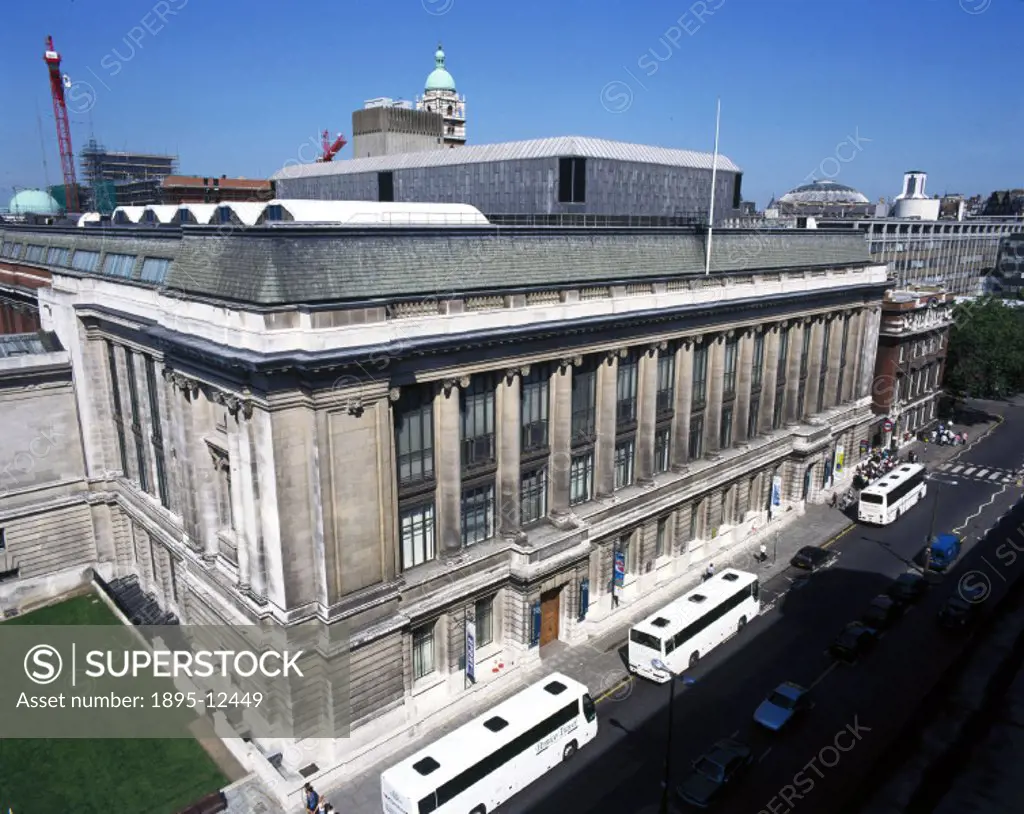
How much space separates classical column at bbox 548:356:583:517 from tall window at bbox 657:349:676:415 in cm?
992

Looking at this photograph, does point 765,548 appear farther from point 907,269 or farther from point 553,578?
point 907,269

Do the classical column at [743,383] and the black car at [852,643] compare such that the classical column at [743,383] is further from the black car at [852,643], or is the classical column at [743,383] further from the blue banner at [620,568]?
the black car at [852,643]

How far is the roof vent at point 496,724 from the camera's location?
3341 cm

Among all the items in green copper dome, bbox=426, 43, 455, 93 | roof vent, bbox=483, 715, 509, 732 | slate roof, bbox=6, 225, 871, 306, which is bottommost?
roof vent, bbox=483, 715, 509, 732

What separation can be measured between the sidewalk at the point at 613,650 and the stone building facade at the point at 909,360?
765 inches

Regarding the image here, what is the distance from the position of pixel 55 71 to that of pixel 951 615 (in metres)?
150

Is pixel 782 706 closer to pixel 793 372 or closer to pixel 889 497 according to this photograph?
pixel 889 497

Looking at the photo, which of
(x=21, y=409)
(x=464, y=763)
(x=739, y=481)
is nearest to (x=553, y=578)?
(x=464, y=763)

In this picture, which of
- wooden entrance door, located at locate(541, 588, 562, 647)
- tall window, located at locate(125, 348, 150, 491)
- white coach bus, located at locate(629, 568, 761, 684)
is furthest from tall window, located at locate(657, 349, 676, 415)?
tall window, located at locate(125, 348, 150, 491)

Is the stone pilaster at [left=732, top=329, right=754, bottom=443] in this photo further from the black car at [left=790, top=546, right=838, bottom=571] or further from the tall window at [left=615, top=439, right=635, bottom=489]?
the tall window at [left=615, top=439, right=635, bottom=489]

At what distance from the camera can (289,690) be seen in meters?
33.7

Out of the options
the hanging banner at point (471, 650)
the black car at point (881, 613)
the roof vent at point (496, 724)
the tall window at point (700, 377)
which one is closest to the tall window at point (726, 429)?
the tall window at point (700, 377)

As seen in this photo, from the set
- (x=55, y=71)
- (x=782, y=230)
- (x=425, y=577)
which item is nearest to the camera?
(x=425, y=577)

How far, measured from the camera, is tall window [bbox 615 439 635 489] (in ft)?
162
